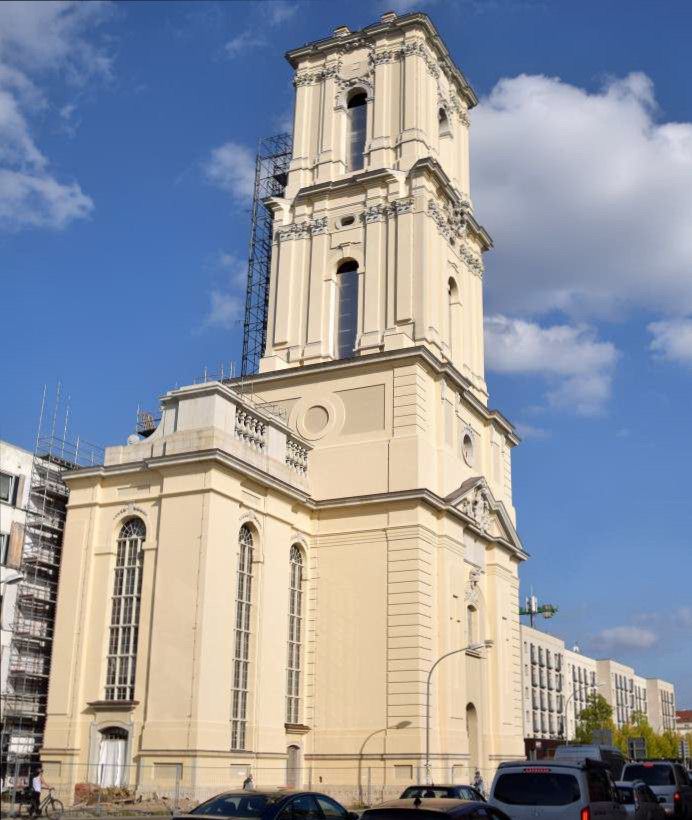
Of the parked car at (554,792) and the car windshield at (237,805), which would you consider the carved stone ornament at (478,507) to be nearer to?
the parked car at (554,792)

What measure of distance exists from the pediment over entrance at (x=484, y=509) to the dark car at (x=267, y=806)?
2420 centimetres

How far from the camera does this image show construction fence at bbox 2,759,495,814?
98.5 feet

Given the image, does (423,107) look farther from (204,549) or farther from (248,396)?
(204,549)

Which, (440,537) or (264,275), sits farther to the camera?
(264,275)

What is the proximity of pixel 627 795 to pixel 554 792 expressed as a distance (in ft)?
14.6

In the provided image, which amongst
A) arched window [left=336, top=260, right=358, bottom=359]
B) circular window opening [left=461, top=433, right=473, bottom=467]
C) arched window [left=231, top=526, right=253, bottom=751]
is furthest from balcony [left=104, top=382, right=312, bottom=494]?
circular window opening [left=461, top=433, right=473, bottom=467]

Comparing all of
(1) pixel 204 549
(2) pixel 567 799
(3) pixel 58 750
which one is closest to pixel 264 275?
(1) pixel 204 549

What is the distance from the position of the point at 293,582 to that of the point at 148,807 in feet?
36.3

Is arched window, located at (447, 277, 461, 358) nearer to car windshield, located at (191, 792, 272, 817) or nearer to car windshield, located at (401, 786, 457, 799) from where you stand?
car windshield, located at (401, 786, 457, 799)

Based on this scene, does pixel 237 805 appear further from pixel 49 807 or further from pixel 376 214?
pixel 376 214

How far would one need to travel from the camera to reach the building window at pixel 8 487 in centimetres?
3528

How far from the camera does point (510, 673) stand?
45.2 metres

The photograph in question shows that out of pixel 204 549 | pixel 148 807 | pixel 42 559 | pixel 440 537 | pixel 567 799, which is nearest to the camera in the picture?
pixel 567 799

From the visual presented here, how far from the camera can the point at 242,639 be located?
34438 millimetres
